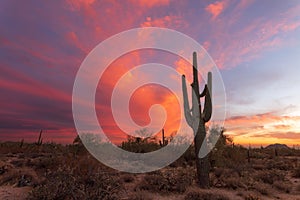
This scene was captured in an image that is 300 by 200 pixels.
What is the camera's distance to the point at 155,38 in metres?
16.2

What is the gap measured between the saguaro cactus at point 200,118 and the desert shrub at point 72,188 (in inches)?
Answer: 165

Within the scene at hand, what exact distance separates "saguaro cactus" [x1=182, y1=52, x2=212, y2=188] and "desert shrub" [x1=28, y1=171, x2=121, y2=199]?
419cm

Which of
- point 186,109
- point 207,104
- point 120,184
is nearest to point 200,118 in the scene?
point 207,104

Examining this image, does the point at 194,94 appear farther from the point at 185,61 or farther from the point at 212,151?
the point at 212,151

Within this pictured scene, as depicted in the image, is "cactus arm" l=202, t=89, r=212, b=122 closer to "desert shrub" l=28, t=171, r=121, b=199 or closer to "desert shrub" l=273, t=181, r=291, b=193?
"desert shrub" l=273, t=181, r=291, b=193

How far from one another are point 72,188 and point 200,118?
6519mm

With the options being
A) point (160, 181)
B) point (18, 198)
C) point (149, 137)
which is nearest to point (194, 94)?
point (160, 181)

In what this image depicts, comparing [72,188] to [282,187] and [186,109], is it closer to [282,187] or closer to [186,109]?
[186,109]

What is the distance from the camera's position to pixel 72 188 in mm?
7664

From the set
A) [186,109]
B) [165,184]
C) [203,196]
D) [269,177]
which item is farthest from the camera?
[269,177]

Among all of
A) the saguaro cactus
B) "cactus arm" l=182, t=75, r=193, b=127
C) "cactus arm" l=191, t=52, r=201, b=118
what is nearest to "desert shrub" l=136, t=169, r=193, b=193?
the saguaro cactus

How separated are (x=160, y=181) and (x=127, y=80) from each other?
9.18m

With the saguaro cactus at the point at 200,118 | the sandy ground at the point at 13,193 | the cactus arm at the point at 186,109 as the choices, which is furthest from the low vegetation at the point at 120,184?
the cactus arm at the point at 186,109

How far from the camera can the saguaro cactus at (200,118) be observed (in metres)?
10.7
